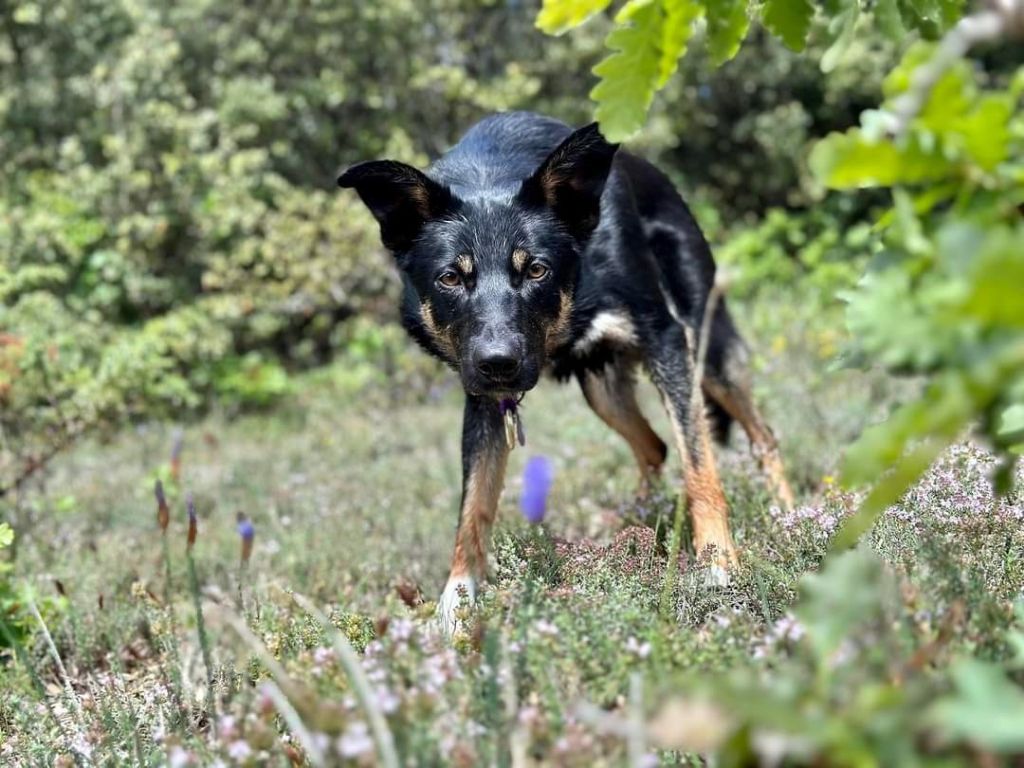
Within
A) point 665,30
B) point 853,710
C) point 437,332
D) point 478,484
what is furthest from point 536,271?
point 853,710

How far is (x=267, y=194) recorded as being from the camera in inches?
496

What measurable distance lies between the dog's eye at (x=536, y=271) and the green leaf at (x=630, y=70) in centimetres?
165

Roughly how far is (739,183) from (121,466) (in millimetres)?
9737

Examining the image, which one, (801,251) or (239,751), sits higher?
(801,251)

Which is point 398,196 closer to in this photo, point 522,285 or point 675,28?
point 522,285

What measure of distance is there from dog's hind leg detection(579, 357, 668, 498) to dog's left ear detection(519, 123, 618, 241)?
46.3 inches

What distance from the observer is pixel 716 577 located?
3.04 meters

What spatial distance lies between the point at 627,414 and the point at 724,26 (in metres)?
3.07

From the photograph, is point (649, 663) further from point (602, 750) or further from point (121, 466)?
point (121, 466)

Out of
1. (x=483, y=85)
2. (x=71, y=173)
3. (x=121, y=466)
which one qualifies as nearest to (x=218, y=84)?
(x=71, y=173)

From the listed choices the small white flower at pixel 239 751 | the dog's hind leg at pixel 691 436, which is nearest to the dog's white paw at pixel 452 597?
the dog's hind leg at pixel 691 436

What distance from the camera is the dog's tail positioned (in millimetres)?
5398

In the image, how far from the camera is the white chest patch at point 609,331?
407 cm

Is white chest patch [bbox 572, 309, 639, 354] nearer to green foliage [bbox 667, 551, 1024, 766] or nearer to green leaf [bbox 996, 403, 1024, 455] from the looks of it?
green leaf [bbox 996, 403, 1024, 455]
